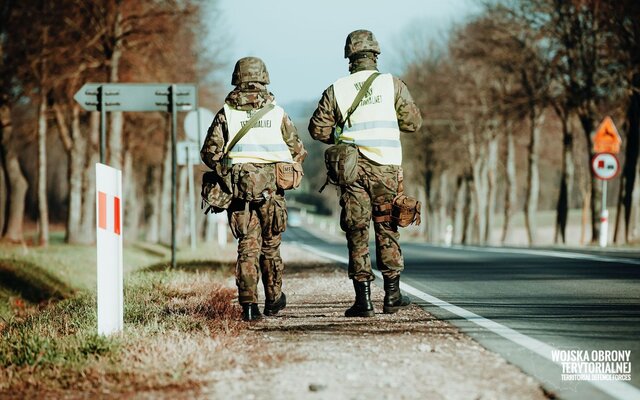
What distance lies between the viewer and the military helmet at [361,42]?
25.0 ft

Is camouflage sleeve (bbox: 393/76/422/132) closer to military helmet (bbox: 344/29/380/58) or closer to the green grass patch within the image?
military helmet (bbox: 344/29/380/58)

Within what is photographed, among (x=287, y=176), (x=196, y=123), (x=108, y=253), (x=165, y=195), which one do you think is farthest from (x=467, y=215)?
(x=108, y=253)

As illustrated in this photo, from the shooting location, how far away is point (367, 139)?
759 cm

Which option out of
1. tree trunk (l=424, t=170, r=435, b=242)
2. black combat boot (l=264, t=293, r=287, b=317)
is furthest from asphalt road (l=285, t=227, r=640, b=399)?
tree trunk (l=424, t=170, r=435, b=242)

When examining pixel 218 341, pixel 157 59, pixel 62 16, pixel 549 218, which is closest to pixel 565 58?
pixel 157 59

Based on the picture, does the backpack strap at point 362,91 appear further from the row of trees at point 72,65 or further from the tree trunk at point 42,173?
the tree trunk at point 42,173

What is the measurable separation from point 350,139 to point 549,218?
Result: 76.6 m

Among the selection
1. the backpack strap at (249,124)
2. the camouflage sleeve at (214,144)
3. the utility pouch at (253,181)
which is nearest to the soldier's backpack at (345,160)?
the utility pouch at (253,181)

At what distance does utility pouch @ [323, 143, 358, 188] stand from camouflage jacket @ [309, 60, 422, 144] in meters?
0.22

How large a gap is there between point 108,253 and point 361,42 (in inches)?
105

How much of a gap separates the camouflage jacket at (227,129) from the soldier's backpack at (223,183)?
59 millimetres

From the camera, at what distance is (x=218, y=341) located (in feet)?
20.0

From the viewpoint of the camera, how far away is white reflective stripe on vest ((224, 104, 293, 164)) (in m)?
7.74

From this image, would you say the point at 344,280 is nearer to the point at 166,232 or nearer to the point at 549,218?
the point at 166,232
